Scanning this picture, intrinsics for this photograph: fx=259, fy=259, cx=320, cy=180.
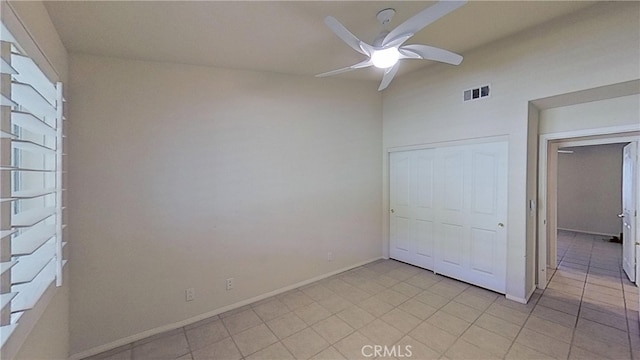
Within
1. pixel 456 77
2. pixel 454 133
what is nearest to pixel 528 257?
pixel 454 133

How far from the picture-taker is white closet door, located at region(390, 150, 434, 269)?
398cm

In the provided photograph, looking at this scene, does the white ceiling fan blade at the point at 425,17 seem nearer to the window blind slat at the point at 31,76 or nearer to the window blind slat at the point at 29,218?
the window blind slat at the point at 31,76

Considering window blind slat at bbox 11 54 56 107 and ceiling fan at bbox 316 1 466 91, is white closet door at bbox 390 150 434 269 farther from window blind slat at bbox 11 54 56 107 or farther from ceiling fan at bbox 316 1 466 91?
window blind slat at bbox 11 54 56 107

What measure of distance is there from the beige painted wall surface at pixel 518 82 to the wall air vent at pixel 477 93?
0.19ft

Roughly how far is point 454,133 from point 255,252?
3071mm

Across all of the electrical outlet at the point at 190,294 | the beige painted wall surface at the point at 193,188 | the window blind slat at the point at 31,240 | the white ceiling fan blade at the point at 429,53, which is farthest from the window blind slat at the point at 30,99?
the white ceiling fan blade at the point at 429,53

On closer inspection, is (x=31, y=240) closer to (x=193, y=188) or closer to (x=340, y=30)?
(x=193, y=188)

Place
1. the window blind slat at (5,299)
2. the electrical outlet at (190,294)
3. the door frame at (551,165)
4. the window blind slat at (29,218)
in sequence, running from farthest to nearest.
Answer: the door frame at (551,165), the electrical outlet at (190,294), the window blind slat at (29,218), the window blind slat at (5,299)

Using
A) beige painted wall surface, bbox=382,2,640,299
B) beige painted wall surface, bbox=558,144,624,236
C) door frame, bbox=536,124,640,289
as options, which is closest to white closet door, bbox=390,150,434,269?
beige painted wall surface, bbox=382,2,640,299

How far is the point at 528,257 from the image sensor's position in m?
3.08

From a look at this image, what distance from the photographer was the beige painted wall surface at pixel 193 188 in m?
2.33

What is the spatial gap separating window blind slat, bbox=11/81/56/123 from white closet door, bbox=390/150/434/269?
4055 millimetres

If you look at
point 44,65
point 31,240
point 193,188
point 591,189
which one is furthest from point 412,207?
point 591,189

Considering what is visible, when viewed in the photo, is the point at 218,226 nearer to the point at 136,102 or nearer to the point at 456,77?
the point at 136,102
